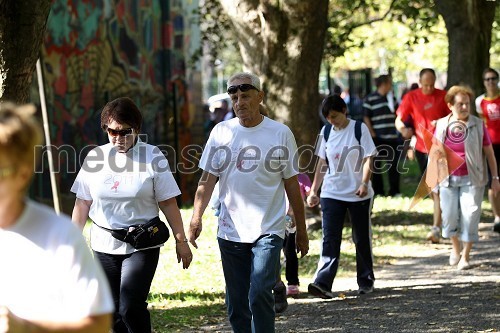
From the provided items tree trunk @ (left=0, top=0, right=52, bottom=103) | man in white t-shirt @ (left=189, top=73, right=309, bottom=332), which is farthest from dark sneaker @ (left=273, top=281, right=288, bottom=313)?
tree trunk @ (left=0, top=0, right=52, bottom=103)

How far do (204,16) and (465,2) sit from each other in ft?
17.5

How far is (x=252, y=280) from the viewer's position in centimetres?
669

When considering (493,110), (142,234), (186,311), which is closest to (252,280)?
(142,234)

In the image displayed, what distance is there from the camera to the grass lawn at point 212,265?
913cm

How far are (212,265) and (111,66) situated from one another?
10.7m

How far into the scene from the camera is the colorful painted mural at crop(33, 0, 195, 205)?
19.4 metres

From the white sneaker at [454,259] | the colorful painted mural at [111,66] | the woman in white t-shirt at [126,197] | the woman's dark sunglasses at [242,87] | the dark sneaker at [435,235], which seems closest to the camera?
the woman in white t-shirt at [126,197]

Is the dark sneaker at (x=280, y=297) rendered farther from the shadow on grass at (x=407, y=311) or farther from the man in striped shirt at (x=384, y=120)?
the man in striped shirt at (x=384, y=120)

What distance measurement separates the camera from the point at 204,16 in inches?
823

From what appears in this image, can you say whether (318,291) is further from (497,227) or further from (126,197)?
(497,227)

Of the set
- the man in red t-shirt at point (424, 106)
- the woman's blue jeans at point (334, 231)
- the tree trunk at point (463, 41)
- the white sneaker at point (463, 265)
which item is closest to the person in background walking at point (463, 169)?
the white sneaker at point (463, 265)

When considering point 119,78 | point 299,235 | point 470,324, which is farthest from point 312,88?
point 119,78

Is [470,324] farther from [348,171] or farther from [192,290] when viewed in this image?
[192,290]

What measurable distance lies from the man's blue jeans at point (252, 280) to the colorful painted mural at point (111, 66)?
11.4 m
